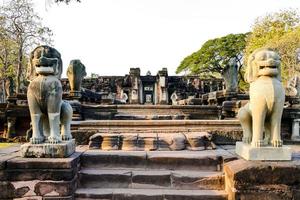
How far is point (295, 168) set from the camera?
3014 mm

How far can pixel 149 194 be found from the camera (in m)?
3.31

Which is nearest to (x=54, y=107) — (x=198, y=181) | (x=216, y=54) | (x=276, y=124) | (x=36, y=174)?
(x=36, y=174)

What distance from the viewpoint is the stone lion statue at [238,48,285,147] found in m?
3.24

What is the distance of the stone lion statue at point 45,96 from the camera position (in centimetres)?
343

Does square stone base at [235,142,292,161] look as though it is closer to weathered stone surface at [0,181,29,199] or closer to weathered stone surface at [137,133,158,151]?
weathered stone surface at [137,133,158,151]

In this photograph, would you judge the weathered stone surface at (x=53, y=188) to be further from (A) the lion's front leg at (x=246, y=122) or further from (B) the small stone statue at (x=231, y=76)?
(B) the small stone statue at (x=231, y=76)

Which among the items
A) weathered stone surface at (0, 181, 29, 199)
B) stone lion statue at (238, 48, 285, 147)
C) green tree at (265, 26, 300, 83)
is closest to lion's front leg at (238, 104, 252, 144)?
stone lion statue at (238, 48, 285, 147)

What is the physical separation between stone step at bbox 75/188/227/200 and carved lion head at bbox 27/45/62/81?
1472 mm

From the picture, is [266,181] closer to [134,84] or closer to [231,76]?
[231,76]

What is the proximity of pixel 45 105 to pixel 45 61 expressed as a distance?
1.74 feet

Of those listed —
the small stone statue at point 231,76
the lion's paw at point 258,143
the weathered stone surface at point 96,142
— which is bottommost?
the weathered stone surface at point 96,142

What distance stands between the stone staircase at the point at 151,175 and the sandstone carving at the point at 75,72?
5.65m

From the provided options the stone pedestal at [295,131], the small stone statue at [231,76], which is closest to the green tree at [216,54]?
the small stone statue at [231,76]

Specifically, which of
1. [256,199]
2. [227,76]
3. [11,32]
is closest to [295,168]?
[256,199]
